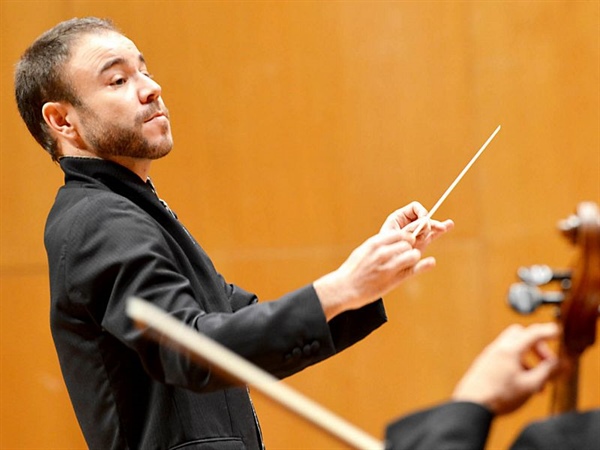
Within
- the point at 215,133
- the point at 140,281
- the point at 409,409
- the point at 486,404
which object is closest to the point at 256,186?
the point at 215,133

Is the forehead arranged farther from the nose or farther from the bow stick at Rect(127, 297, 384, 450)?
the bow stick at Rect(127, 297, 384, 450)

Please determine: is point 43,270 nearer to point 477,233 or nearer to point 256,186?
point 256,186

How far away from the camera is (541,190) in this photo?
2.87 meters

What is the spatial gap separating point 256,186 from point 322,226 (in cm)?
23

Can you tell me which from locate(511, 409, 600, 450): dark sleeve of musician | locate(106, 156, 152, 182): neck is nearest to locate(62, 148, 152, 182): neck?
locate(106, 156, 152, 182): neck

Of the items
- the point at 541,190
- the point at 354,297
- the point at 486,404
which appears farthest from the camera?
the point at 541,190

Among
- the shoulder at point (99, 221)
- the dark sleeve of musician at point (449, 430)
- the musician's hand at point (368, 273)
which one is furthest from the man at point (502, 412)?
the shoulder at point (99, 221)

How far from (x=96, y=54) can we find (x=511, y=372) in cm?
106

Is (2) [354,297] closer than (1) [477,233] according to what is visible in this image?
Yes

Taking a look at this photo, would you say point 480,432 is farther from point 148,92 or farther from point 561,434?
point 148,92

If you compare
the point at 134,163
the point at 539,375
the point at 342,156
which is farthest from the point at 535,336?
the point at 342,156

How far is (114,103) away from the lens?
1741mm

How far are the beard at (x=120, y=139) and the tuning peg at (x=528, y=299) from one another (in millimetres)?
832

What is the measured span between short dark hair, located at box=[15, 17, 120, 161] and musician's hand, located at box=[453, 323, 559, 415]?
3.31 feet
